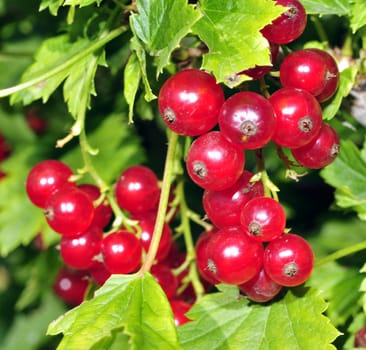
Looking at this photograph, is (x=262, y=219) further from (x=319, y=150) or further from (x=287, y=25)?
(x=287, y=25)

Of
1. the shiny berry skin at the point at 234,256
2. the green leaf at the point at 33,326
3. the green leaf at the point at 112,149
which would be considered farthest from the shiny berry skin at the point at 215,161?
the green leaf at the point at 33,326

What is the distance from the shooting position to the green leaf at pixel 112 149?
2.31 m

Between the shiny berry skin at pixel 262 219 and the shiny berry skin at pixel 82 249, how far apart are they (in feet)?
1.31

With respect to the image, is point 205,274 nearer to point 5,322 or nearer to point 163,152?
point 163,152

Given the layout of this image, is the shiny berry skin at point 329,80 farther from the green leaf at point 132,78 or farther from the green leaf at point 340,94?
the green leaf at point 132,78

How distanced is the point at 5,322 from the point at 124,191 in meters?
1.70

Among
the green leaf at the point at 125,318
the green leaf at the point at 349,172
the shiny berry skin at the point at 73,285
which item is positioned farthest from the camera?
the shiny berry skin at the point at 73,285

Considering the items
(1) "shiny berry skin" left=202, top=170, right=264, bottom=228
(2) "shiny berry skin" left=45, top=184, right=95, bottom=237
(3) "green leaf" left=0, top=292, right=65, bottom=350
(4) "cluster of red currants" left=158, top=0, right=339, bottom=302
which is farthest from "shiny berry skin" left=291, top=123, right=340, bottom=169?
(3) "green leaf" left=0, top=292, right=65, bottom=350

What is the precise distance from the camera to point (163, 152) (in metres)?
2.59

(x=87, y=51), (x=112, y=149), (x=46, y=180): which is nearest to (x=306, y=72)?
(x=87, y=51)

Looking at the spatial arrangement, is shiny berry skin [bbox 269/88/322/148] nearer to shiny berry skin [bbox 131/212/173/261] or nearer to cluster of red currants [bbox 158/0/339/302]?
cluster of red currants [bbox 158/0/339/302]

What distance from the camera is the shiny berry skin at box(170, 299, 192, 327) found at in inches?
66.8

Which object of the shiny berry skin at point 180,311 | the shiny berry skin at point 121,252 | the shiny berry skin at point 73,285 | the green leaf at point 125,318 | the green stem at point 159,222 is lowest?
the shiny berry skin at point 73,285

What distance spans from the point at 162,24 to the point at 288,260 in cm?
52
